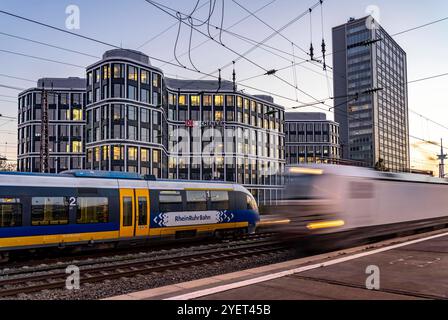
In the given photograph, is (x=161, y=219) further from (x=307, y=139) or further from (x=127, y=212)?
(x=307, y=139)

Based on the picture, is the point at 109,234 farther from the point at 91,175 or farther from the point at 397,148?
the point at 397,148

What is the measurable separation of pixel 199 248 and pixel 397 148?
569 feet

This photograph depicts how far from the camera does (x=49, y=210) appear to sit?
14.3m

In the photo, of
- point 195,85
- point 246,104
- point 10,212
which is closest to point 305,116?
point 246,104

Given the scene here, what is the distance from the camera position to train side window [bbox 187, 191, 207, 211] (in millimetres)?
18500

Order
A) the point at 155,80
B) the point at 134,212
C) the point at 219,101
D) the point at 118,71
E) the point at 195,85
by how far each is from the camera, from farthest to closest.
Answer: the point at 195,85 < the point at 219,101 < the point at 155,80 < the point at 118,71 < the point at 134,212

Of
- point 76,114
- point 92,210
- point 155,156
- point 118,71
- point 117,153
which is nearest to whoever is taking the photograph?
point 92,210

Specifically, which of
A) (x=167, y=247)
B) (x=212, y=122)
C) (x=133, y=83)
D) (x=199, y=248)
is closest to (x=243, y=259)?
(x=199, y=248)

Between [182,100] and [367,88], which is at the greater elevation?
[367,88]

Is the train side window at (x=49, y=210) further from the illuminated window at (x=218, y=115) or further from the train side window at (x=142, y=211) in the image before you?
the illuminated window at (x=218, y=115)

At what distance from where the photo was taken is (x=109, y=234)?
15805mm

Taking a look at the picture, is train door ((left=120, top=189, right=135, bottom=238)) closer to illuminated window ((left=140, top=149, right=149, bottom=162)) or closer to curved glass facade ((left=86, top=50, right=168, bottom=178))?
curved glass facade ((left=86, top=50, right=168, bottom=178))

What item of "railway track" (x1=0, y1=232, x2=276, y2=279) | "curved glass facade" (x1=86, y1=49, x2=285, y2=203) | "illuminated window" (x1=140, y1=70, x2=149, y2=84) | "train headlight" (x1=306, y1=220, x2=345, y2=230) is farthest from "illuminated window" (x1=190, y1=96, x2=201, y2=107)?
"train headlight" (x1=306, y1=220, x2=345, y2=230)

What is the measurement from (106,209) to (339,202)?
8.83 meters
